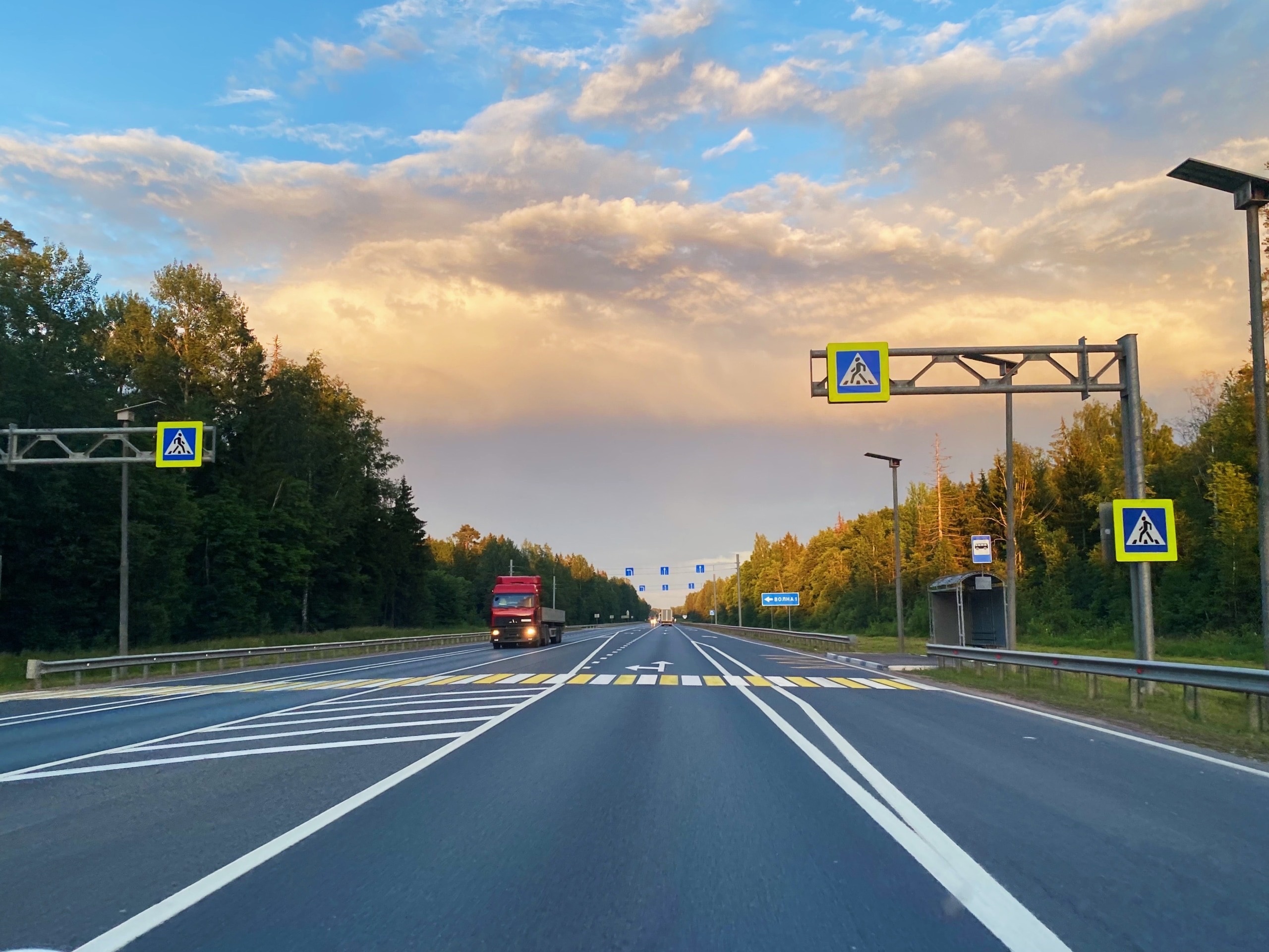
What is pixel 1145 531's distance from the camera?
60.9ft

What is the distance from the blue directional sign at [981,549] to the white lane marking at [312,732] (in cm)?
1882

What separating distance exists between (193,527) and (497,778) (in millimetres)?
50765

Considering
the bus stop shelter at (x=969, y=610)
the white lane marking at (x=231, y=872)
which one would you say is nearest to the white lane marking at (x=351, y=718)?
the white lane marking at (x=231, y=872)

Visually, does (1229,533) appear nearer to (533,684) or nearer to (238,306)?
(533,684)

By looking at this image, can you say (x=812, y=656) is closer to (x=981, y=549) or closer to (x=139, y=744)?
(x=981, y=549)

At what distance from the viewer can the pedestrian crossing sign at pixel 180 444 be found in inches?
1023

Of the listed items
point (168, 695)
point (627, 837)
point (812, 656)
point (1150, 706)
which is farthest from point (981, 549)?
point (627, 837)

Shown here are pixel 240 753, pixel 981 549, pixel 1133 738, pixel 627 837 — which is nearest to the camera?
pixel 627 837

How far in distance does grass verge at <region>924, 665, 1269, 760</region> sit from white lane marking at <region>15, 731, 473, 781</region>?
933 cm

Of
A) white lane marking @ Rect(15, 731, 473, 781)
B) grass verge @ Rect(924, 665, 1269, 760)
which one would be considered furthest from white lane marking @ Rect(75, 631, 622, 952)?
grass verge @ Rect(924, 665, 1269, 760)

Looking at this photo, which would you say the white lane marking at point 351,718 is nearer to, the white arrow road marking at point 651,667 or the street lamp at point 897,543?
the white arrow road marking at point 651,667

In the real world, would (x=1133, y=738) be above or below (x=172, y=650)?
above

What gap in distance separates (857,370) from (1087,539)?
2443 inches

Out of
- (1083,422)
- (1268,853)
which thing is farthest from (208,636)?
(1083,422)
